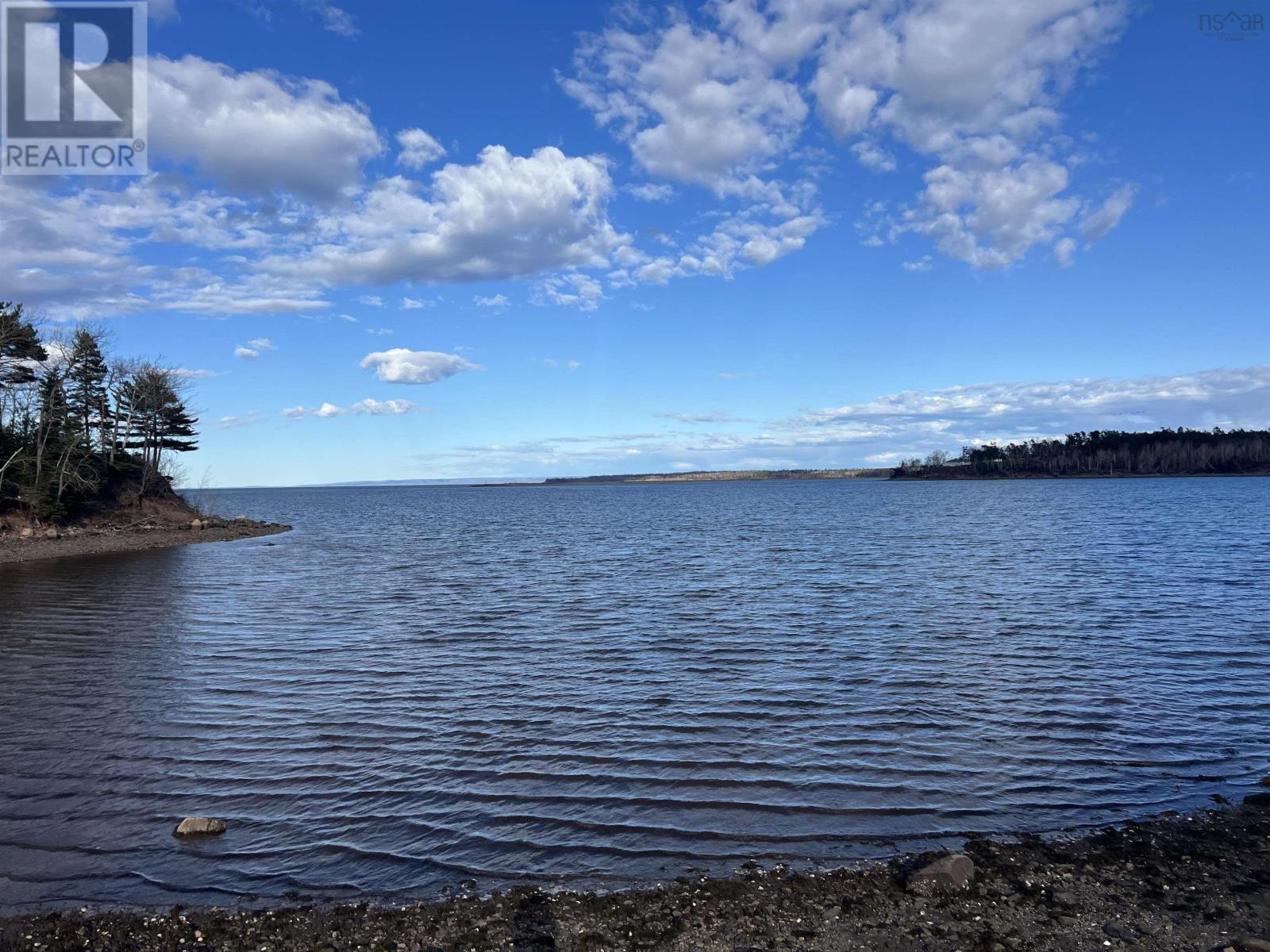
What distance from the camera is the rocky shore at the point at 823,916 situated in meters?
6.06

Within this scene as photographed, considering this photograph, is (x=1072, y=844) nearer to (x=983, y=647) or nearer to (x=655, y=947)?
(x=655, y=947)

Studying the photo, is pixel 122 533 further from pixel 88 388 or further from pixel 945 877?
pixel 945 877

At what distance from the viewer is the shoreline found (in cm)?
4234

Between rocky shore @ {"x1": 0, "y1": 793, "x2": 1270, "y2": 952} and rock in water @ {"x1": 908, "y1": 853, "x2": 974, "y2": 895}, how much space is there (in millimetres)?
14

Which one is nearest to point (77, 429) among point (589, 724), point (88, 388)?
point (88, 388)

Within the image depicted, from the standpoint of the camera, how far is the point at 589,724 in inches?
482

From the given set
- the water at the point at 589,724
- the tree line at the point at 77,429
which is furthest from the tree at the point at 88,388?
the water at the point at 589,724

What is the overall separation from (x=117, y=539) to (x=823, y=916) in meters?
57.0

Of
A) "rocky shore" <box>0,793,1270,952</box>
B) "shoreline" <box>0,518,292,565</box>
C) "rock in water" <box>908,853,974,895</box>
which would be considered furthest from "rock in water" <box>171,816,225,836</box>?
"shoreline" <box>0,518,292,565</box>

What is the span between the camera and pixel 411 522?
80.8 meters

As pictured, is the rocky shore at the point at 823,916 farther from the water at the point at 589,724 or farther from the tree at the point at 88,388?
the tree at the point at 88,388

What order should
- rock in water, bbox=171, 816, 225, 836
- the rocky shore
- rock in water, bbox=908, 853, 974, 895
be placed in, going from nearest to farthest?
the rocky shore, rock in water, bbox=908, 853, 974, 895, rock in water, bbox=171, 816, 225, 836

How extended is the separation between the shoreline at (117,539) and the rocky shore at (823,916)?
42.9m

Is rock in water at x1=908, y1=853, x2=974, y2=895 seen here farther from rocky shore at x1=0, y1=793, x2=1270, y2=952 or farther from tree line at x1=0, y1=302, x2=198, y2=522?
tree line at x1=0, y1=302, x2=198, y2=522
